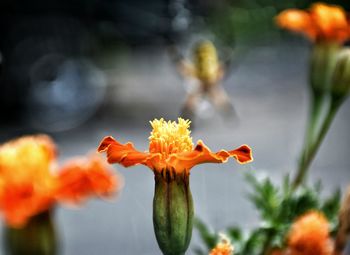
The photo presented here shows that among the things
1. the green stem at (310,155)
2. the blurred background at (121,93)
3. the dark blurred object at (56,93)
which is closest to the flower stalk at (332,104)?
the green stem at (310,155)

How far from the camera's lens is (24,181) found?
0.38 metres

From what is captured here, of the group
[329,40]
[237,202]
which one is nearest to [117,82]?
[237,202]

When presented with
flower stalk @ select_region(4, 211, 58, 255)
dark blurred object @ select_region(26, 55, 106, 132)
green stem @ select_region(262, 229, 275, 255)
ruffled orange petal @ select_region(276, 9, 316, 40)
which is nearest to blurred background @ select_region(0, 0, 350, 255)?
dark blurred object @ select_region(26, 55, 106, 132)

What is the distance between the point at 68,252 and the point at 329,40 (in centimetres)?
155

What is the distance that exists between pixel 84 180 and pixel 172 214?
2.1 inches

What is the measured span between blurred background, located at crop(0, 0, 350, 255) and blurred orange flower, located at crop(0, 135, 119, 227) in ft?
5.59

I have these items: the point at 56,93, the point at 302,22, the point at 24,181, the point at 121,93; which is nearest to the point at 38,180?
the point at 24,181

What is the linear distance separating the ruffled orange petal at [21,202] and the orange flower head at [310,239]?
0.45 feet

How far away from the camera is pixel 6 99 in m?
3.21

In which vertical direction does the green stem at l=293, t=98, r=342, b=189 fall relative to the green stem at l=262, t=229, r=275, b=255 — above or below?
above

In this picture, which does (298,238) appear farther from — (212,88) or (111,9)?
(111,9)

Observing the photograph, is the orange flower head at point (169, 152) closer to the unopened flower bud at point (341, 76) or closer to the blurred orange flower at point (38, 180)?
the blurred orange flower at point (38, 180)

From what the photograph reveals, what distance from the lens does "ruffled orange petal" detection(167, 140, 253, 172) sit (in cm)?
36

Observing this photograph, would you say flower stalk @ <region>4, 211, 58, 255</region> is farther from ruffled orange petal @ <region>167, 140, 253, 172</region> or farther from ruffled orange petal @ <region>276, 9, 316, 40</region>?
→ ruffled orange petal @ <region>276, 9, 316, 40</region>
